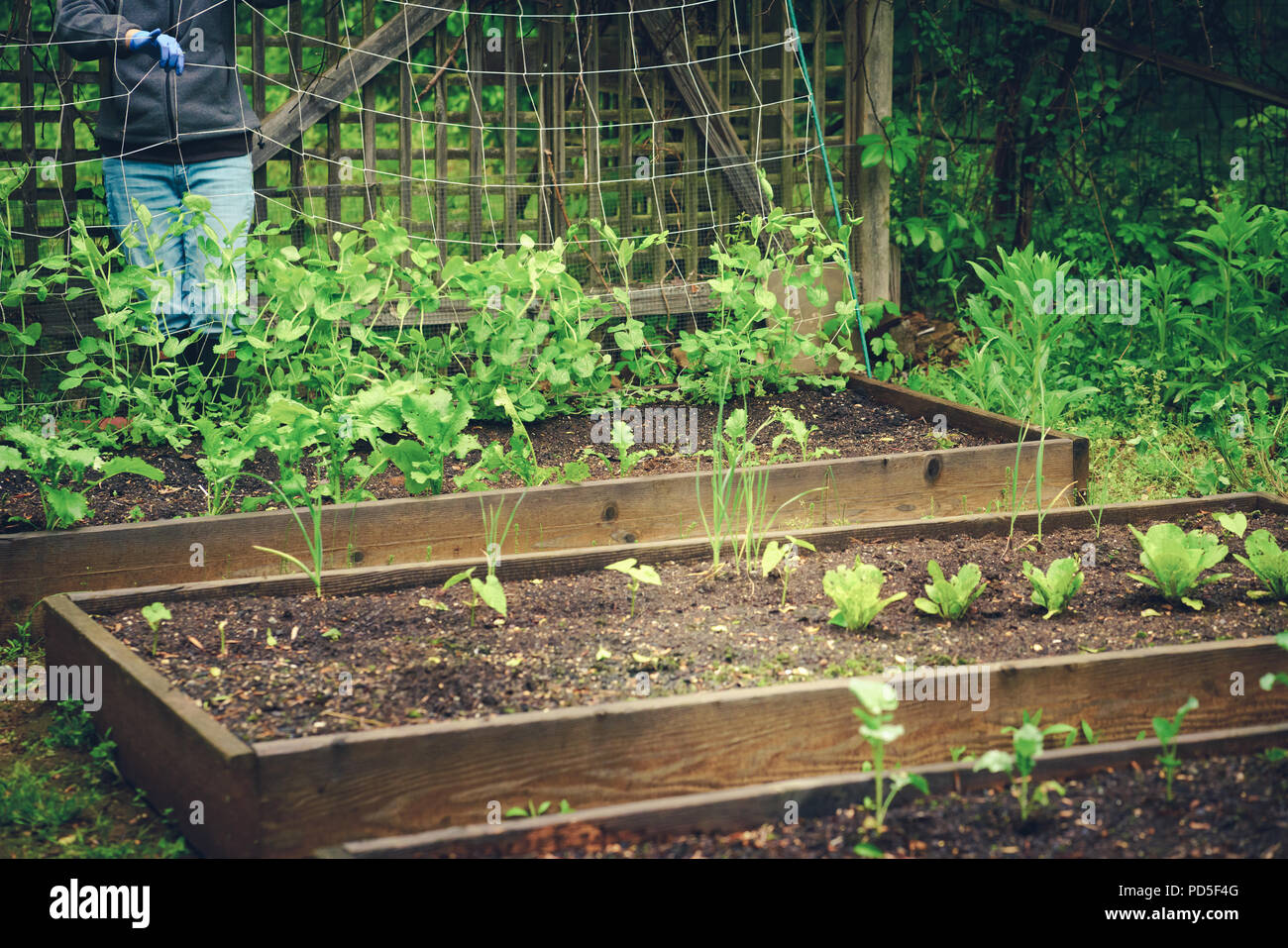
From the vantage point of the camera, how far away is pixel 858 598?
8.91ft

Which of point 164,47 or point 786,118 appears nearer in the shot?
point 164,47

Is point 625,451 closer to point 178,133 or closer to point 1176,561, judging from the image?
point 1176,561

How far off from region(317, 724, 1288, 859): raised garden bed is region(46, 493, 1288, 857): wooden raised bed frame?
5.4 inches

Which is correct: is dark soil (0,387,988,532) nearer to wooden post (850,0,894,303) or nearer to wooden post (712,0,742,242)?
wooden post (850,0,894,303)

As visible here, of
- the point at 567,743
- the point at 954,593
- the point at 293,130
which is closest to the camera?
the point at 567,743

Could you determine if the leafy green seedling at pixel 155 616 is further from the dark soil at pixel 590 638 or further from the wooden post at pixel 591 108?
the wooden post at pixel 591 108

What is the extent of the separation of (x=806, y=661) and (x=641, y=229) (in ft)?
11.1
